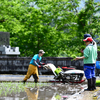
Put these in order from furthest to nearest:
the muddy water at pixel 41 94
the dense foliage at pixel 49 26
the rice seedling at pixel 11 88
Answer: the dense foliage at pixel 49 26 → the rice seedling at pixel 11 88 → the muddy water at pixel 41 94

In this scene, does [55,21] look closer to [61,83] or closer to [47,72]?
[47,72]

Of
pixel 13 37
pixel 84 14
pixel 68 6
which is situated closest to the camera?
pixel 84 14

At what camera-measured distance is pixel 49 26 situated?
92.3 feet

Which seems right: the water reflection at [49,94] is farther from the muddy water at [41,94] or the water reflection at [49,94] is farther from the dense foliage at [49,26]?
the dense foliage at [49,26]

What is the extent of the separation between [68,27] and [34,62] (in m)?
18.6

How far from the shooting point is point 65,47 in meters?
25.9

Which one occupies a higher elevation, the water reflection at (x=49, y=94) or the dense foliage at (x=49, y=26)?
the dense foliage at (x=49, y=26)

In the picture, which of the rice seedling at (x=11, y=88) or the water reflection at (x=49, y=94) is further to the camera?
the rice seedling at (x=11, y=88)

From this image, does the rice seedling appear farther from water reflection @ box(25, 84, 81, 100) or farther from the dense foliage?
the dense foliage

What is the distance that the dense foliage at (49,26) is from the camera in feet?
80.2

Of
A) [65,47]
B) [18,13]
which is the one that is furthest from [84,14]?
[18,13]

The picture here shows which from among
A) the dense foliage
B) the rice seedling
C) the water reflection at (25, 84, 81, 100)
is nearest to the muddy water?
the water reflection at (25, 84, 81, 100)

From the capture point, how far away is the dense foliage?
24.4m

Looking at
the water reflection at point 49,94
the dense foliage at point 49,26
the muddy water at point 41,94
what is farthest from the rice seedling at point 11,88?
the dense foliage at point 49,26
